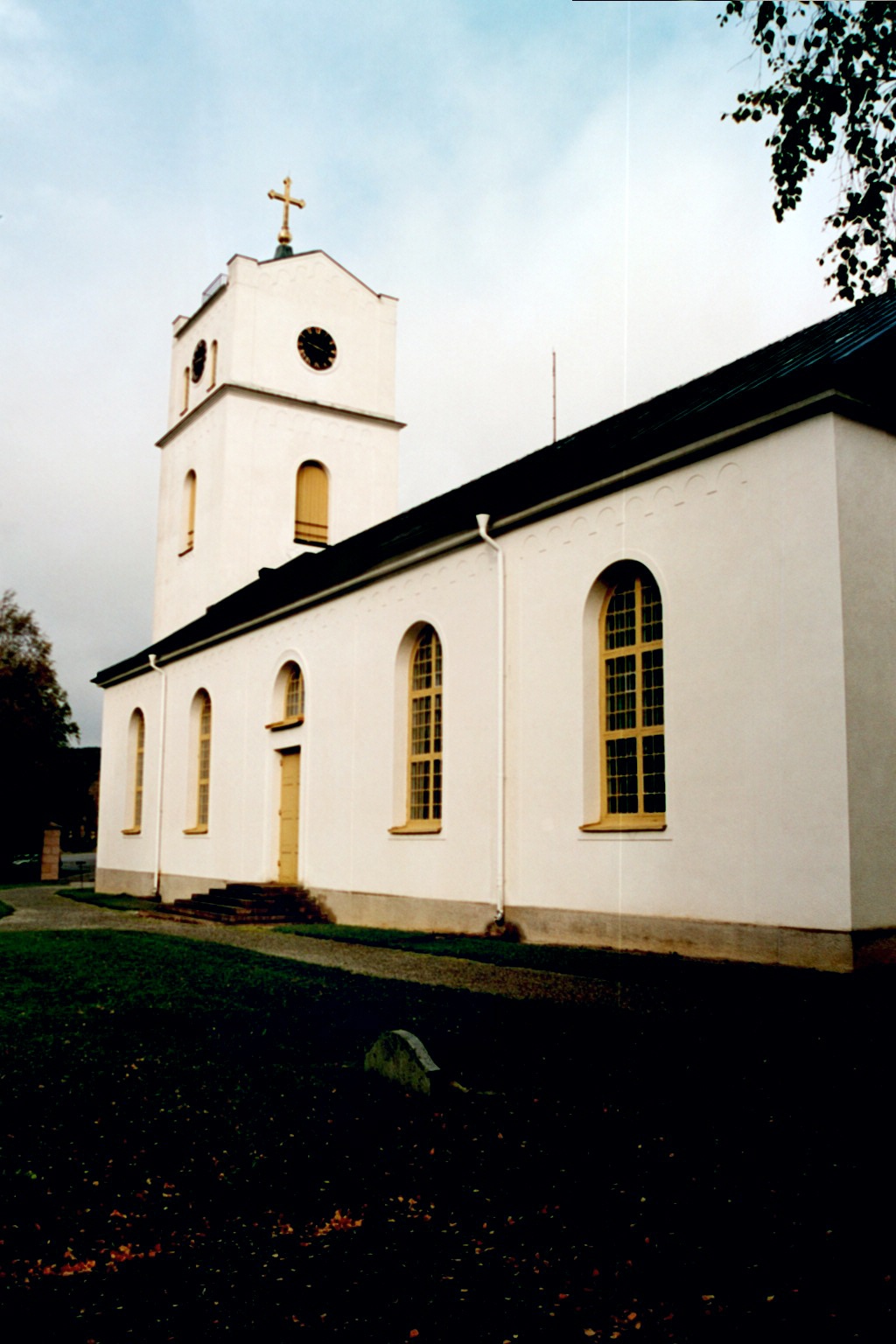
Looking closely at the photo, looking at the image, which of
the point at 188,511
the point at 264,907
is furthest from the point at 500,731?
the point at 188,511

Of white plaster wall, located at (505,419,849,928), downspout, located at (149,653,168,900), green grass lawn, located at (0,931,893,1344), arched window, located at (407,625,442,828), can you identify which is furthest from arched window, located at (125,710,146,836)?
green grass lawn, located at (0,931,893,1344)

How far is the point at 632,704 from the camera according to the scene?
1238 centimetres

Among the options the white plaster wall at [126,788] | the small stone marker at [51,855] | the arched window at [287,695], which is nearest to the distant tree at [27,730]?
the small stone marker at [51,855]

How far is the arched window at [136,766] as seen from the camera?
28.4m

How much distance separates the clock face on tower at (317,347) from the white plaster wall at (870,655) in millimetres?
20826

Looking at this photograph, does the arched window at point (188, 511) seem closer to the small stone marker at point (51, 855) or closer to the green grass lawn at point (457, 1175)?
the small stone marker at point (51, 855)

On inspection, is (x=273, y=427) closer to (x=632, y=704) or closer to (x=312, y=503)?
(x=312, y=503)

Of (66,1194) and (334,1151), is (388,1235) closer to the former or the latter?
(334,1151)

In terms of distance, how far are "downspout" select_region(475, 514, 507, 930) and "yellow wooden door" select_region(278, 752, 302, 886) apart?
22.0ft

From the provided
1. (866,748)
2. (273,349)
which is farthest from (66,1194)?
(273,349)

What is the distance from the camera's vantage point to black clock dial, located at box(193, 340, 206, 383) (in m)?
30.0

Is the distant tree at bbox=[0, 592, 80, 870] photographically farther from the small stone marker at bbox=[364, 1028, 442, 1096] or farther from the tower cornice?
the small stone marker at bbox=[364, 1028, 442, 1096]

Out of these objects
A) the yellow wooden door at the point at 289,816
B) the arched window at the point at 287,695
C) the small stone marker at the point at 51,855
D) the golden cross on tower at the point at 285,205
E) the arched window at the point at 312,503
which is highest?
the golden cross on tower at the point at 285,205

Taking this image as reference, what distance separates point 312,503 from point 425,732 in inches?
556
